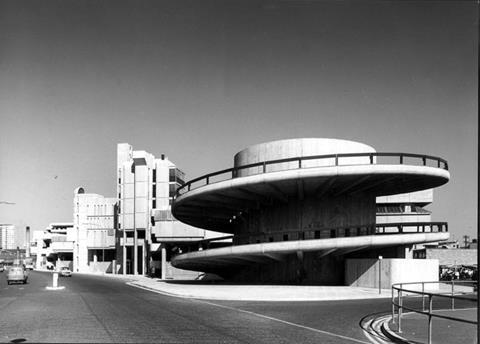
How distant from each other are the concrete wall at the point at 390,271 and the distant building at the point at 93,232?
6655cm

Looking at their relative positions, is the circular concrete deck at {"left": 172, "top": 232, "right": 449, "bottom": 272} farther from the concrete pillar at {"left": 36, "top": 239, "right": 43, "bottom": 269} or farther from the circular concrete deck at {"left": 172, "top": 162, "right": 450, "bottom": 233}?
the concrete pillar at {"left": 36, "top": 239, "right": 43, "bottom": 269}

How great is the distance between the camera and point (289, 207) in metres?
36.3

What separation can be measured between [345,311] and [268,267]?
64.6 feet

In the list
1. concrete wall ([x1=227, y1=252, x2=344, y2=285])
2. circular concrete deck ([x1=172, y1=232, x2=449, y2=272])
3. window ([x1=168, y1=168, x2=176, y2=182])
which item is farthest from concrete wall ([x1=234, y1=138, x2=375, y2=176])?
window ([x1=168, y1=168, x2=176, y2=182])

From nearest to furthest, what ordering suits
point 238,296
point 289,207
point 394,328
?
point 394,328
point 238,296
point 289,207

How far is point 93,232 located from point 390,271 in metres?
73.6

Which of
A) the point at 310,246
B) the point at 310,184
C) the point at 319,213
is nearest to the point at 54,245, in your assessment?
the point at 319,213

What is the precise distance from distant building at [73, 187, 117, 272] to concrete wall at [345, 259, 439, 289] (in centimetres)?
6655

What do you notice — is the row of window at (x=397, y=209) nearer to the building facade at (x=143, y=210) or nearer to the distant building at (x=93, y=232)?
the building facade at (x=143, y=210)

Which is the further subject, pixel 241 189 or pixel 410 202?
pixel 410 202

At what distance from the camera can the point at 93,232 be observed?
93.1m

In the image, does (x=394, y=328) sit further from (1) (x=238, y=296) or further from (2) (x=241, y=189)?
(2) (x=241, y=189)

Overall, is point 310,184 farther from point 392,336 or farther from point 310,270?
point 392,336

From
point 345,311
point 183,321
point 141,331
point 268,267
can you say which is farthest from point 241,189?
point 141,331
